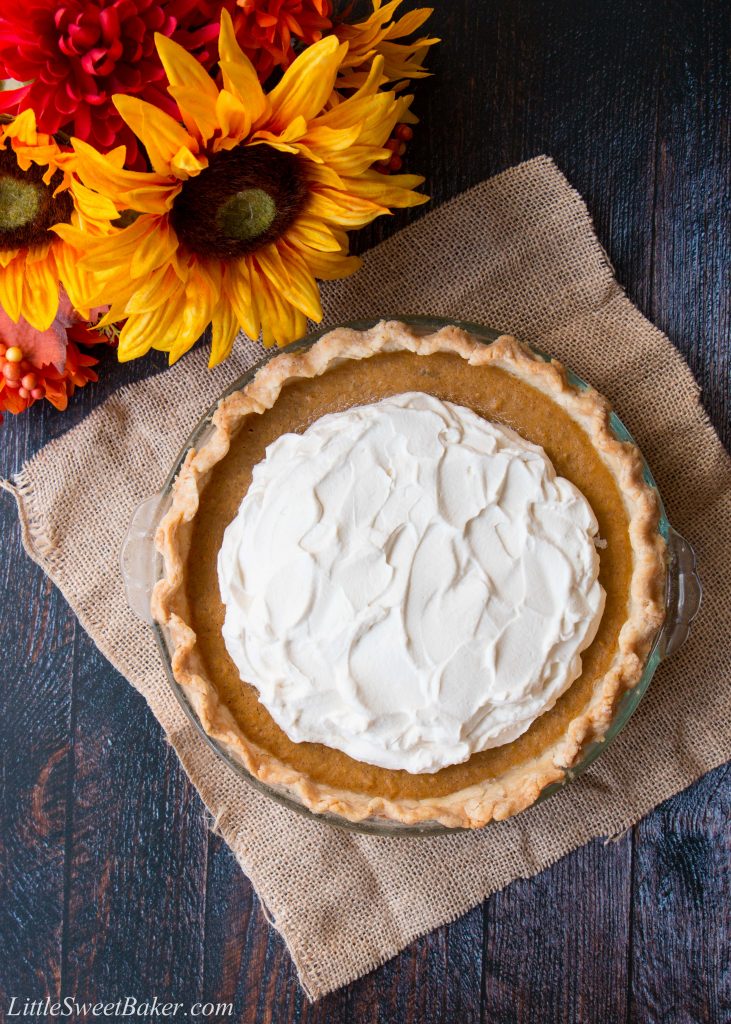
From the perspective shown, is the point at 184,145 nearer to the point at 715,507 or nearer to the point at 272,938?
the point at 715,507

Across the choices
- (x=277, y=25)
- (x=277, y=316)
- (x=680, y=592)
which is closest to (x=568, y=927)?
(x=680, y=592)

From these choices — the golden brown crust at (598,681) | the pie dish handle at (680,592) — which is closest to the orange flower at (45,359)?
the golden brown crust at (598,681)

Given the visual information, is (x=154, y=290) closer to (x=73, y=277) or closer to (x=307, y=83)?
(x=73, y=277)

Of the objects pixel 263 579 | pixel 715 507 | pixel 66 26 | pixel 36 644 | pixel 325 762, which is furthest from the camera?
pixel 36 644

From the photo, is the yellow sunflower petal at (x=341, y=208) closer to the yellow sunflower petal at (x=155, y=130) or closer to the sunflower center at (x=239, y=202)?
the sunflower center at (x=239, y=202)

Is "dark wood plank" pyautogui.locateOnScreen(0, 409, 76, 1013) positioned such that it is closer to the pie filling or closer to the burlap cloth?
the burlap cloth

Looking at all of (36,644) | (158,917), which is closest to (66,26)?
(36,644)

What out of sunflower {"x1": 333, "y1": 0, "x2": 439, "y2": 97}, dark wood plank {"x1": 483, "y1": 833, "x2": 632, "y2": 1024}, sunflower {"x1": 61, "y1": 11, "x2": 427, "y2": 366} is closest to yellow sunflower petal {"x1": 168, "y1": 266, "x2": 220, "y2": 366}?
sunflower {"x1": 61, "y1": 11, "x2": 427, "y2": 366}
